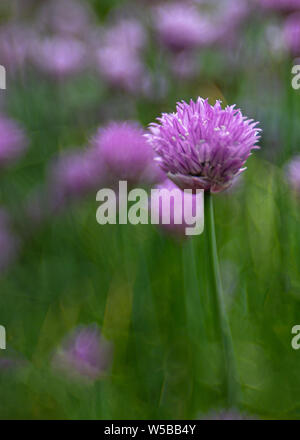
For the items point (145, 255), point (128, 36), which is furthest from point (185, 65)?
point (145, 255)

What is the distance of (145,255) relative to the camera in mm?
837

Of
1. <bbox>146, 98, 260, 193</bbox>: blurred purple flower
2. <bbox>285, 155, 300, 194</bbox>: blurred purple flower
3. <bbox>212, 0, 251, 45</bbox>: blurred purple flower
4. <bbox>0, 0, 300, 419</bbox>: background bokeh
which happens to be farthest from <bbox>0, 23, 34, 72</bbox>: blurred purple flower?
<bbox>146, 98, 260, 193</bbox>: blurred purple flower

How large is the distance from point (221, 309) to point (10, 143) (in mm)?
614

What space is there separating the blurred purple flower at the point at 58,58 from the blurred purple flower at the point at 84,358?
793 millimetres

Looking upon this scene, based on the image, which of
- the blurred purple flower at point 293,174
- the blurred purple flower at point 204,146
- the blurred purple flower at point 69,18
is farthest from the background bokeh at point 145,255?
the blurred purple flower at point 69,18

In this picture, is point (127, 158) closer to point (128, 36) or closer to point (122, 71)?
point (122, 71)

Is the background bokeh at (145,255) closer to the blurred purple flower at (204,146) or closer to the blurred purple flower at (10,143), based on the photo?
the blurred purple flower at (10,143)

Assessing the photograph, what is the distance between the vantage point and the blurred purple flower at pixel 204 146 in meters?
0.45

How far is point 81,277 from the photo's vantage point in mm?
899

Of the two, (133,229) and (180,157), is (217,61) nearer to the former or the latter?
(133,229)

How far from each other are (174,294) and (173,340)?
0.08m

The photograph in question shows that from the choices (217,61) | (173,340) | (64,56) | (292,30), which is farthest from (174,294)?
(217,61)

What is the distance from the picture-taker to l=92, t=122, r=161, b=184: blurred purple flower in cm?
69

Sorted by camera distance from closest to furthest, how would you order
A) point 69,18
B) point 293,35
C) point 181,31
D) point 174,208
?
point 174,208
point 293,35
point 181,31
point 69,18
